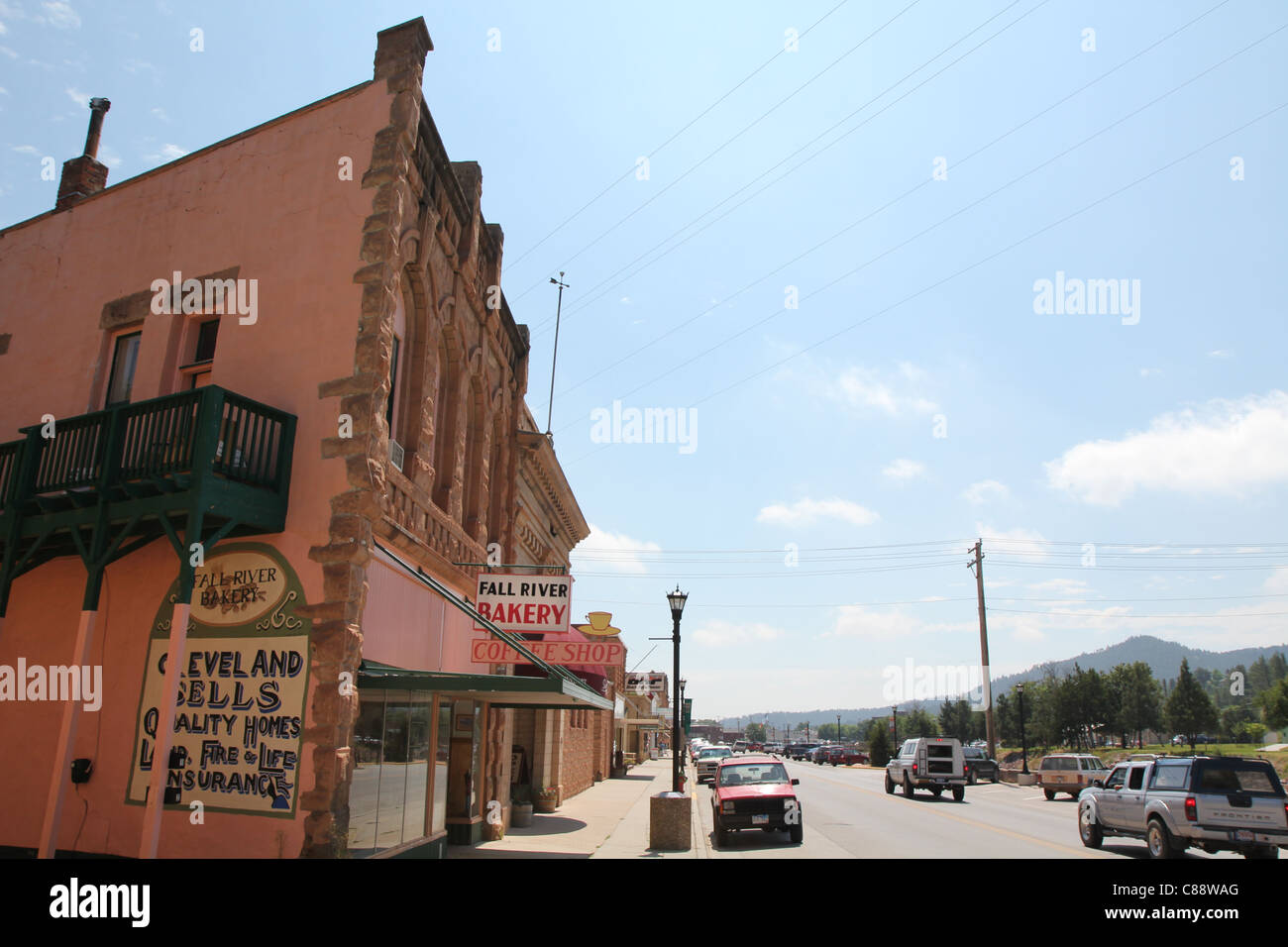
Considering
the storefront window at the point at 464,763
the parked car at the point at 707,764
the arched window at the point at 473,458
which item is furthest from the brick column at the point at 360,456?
the parked car at the point at 707,764

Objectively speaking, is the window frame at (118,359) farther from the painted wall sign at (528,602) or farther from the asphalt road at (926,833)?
the asphalt road at (926,833)

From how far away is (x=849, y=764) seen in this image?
7144cm

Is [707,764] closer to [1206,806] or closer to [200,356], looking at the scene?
[1206,806]

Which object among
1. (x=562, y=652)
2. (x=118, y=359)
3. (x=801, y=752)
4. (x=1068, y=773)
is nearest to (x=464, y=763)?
(x=562, y=652)

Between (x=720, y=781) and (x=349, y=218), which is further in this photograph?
(x=720, y=781)

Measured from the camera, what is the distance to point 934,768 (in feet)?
88.7

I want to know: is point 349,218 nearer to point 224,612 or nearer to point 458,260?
point 458,260

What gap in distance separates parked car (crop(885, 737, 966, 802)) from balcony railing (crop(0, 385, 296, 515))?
23.7m

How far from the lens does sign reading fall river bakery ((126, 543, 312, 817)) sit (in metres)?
9.68

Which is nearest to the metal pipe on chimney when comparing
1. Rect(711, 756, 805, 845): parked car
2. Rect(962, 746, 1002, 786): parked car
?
Rect(711, 756, 805, 845): parked car

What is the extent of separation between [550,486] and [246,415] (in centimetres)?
1426

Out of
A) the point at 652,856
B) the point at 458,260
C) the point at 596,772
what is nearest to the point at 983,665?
the point at 596,772

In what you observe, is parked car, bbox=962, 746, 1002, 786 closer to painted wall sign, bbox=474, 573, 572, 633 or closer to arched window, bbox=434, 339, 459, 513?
painted wall sign, bbox=474, 573, 572, 633
